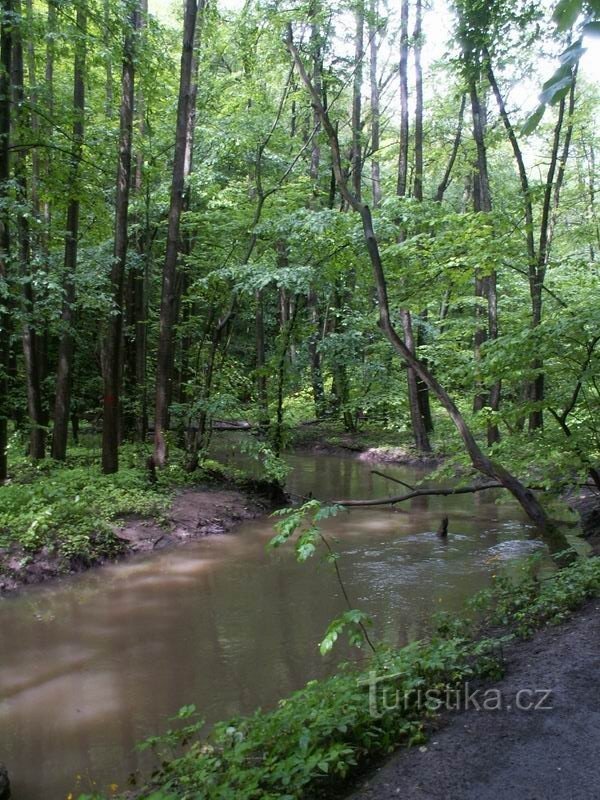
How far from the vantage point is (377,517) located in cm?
1260

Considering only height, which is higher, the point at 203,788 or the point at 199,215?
the point at 199,215

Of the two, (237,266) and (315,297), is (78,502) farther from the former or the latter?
(315,297)

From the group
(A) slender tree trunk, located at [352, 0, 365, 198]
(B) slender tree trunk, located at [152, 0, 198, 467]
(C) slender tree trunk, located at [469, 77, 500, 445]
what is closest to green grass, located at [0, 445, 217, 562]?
(B) slender tree trunk, located at [152, 0, 198, 467]

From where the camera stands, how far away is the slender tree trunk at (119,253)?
36.7ft

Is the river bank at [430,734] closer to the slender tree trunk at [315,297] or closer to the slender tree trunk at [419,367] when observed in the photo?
the slender tree trunk at [419,367]

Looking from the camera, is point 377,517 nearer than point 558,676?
No

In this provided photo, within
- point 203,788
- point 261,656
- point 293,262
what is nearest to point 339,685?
point 203,788

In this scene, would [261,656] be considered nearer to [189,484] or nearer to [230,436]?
[189,484]

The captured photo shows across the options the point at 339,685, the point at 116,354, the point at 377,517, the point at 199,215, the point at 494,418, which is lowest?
the point at 377,517

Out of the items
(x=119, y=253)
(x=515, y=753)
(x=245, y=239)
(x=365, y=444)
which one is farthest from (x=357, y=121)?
(x=515, y=753)

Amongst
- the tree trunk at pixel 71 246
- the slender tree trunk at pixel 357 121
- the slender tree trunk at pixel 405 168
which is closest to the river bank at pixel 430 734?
the tree trunk at pixel 71 246

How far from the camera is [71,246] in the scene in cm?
1188

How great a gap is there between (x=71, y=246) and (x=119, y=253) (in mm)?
1214

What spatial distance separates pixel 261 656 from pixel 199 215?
10223 mm
